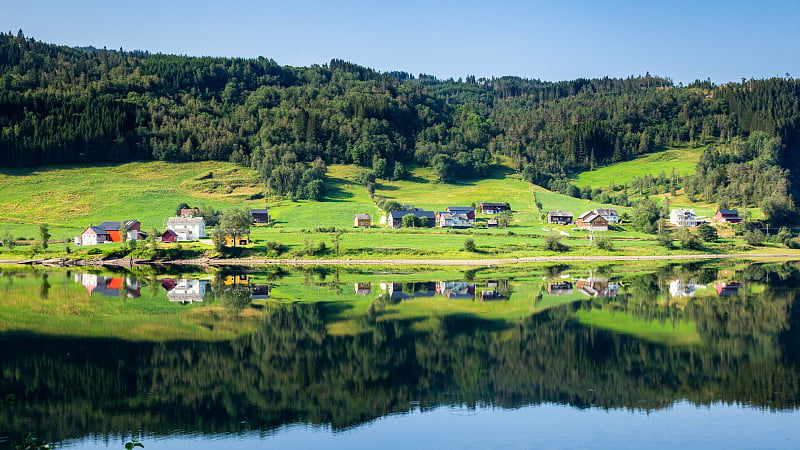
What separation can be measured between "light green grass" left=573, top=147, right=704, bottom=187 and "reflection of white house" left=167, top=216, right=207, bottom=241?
80.4 m

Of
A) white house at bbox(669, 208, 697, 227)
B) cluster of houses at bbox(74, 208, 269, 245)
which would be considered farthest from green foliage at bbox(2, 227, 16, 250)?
white house at bbox(669, 208, 697, 227)

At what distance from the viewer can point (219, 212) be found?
97.2 m

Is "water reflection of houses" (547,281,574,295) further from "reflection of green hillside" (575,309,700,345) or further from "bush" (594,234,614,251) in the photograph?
"bush" (594,234,614,251)

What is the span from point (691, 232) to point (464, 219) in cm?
2929

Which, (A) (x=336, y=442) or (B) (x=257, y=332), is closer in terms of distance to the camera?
(A) (x=336, y=442)

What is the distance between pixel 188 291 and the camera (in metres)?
50.7

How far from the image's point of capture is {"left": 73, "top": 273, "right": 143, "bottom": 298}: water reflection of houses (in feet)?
162

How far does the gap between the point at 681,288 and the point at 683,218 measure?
48.5m

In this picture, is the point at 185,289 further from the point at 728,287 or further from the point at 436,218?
the point at 436,218

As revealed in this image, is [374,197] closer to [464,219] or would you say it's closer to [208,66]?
[464,219]

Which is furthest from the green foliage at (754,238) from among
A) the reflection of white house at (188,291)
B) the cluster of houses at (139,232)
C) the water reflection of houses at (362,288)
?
the reflection of white house at (188,291)

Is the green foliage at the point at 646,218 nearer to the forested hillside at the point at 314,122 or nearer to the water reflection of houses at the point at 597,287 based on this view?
the forested hillside at the point at 314,122

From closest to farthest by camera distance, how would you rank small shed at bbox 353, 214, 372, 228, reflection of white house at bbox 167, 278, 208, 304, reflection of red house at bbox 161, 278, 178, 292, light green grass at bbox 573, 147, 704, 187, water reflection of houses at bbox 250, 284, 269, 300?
reflection of white house at bbox 167, 278, 208, 304 < water reflection of houses at bbox 250, 284, 269, 300 < reflection of red house at bbox 161, 278, 178, 292 < small shed at bbox 353, 214, 372, 228 < light green grass at bbox 573, 147, 704, 187

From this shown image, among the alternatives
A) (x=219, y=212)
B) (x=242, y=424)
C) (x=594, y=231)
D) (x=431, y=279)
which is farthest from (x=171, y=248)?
(x=242, y=424)
